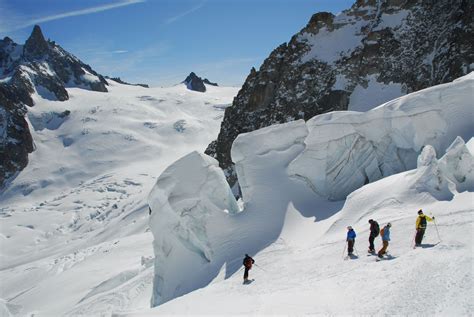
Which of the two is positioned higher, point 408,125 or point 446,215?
point 408,125

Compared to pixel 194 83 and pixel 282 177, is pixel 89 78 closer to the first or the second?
pixel 194 83

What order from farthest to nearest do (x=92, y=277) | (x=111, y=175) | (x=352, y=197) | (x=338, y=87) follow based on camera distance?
(x=111, y=175) → (x=338, y=87) → (x=92, y=277) → (x=352, y=197)

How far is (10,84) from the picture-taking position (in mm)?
124188

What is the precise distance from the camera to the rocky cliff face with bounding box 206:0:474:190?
151ft

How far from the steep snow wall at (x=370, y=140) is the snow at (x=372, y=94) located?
78.1 feet

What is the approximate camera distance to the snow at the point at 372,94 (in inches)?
1906

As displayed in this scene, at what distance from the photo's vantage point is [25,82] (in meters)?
129

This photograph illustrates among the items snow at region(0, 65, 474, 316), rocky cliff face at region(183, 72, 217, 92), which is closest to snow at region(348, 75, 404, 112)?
snow at region(0, 65, 474, 316)

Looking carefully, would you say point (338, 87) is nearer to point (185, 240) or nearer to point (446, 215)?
point (185, 240)

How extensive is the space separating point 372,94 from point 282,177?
29.0 m

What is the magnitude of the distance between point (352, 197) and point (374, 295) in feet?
31.4

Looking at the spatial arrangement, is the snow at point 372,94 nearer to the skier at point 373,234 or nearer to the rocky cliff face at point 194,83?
the skier at point 373,234

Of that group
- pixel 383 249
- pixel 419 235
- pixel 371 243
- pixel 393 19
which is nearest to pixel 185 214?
pixel 371 243

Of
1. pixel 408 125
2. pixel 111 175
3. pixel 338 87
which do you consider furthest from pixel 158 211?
pixel 111 175
